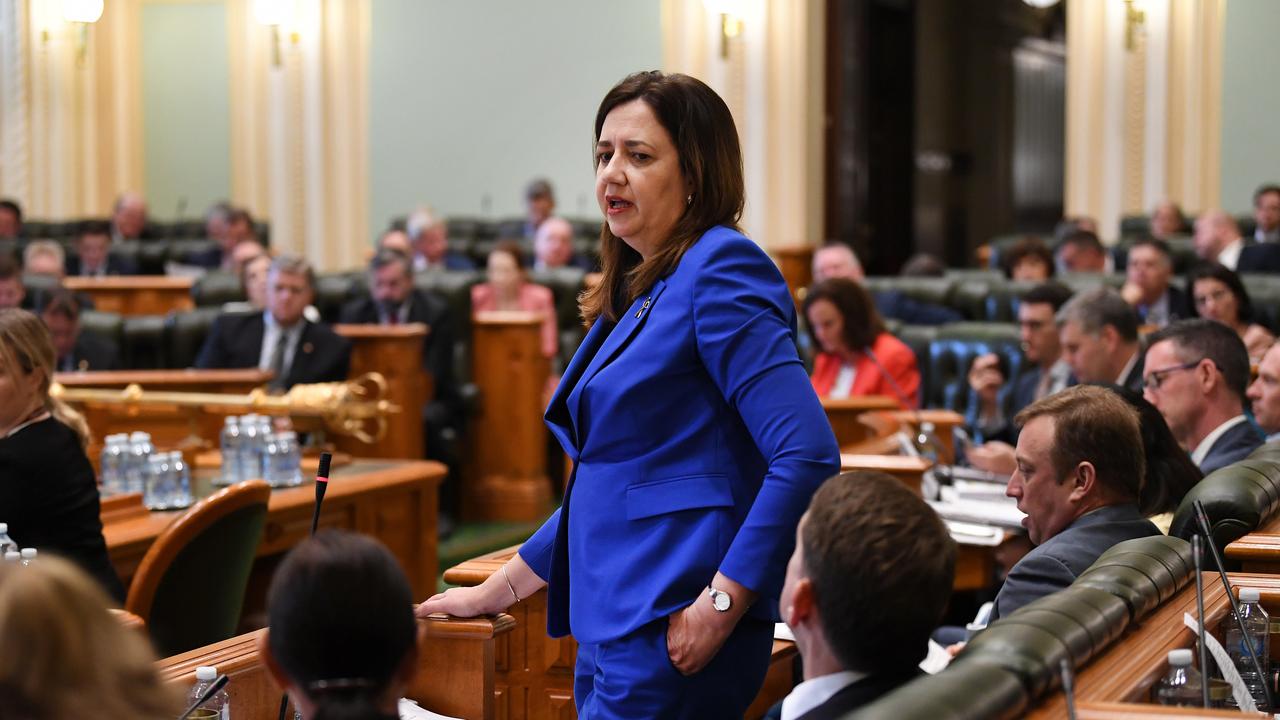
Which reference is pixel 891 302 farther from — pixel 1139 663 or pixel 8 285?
pixel 1139 663

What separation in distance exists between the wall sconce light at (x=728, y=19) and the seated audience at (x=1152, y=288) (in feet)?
18.5

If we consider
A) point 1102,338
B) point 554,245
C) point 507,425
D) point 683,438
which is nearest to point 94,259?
point 554,245

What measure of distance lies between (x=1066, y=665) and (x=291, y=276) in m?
4.76

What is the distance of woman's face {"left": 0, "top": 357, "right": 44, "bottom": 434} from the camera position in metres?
3.05

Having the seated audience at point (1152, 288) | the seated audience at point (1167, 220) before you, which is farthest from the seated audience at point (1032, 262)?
the seated audience at point (1167, 220)

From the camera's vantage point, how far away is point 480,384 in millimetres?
7039

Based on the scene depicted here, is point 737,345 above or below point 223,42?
below

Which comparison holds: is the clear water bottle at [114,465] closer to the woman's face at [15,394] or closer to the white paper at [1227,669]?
the woman's face at [15,394]

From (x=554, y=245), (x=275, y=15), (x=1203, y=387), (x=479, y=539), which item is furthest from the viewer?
(x=275, y=15)

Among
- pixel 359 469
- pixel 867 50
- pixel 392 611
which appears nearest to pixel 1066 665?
pixel 392 611

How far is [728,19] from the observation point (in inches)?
461

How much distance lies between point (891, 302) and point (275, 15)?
7602 mm

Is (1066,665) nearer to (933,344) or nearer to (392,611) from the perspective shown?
(392,611)

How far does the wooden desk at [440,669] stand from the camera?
2150mm
